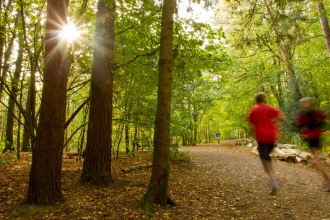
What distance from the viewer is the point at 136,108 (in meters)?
10.1

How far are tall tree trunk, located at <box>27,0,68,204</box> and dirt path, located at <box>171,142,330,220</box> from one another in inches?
101

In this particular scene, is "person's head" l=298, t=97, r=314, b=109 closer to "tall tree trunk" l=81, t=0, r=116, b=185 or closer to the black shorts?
the black shorts

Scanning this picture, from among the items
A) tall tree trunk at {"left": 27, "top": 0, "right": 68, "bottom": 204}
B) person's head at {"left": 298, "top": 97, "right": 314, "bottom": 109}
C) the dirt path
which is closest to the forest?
tall tree trunk at {"left": 27, "top": 0, "right": 68, "bottom": 204}

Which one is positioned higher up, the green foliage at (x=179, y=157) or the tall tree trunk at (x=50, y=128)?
the tall tree trunk at (x=50, y=128)

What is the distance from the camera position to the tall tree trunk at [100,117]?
6.08 m

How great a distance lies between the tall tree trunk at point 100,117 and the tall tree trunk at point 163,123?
184cm

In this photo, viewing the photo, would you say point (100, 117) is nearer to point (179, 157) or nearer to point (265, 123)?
point (265, 123)

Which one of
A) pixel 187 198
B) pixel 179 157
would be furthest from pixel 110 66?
pixel 179 157

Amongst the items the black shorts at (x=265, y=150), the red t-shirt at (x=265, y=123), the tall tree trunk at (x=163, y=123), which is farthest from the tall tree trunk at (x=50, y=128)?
the black shorts at (x=265, y=150)

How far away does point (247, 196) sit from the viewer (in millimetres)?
6078

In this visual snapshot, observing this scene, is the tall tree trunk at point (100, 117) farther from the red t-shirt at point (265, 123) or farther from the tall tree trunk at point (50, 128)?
the red t-shirt at point (265, 123)

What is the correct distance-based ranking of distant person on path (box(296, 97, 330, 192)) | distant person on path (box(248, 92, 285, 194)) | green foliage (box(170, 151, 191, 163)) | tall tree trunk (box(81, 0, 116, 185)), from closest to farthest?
distant person on path (box(248, 92, 285, 194)), distant person on path (box(296, 97, 330, 192)), tall tree trunk (box(81, 0, 116, 185)), green foliage (box(170, 151, 191, 163))

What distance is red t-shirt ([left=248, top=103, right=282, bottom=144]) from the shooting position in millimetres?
4922

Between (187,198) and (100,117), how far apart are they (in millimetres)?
2955
